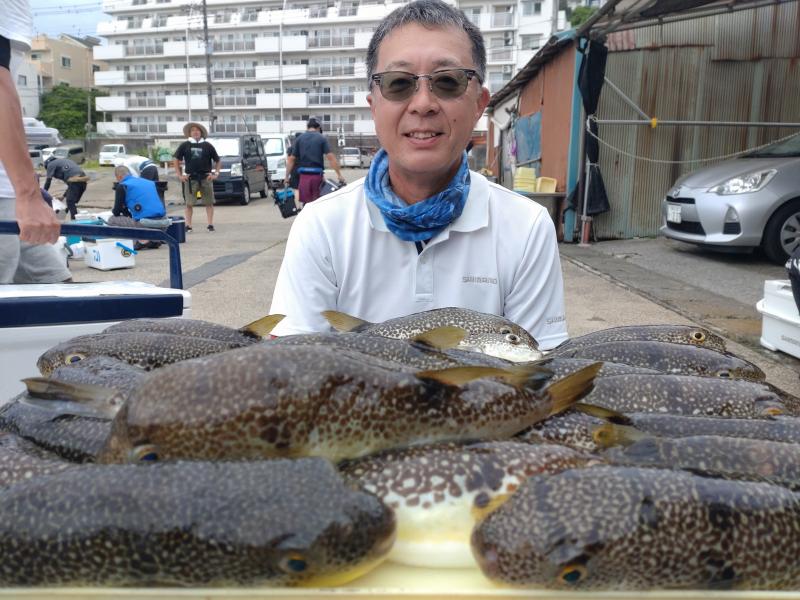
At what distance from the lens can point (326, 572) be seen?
103 centimetres

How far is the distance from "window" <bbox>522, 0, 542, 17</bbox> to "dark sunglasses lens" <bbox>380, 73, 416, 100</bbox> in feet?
226

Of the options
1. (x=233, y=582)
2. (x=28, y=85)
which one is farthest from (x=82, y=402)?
(x=28, y=85)

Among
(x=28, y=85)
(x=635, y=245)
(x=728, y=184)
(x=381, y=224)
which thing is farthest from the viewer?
(x=28, y=85)

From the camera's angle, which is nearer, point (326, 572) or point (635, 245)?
point (326, 572)

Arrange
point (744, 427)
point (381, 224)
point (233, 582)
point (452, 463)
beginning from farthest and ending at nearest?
point (381, 224) → point (744, 427) → point (452, 463) → point (233, 582)

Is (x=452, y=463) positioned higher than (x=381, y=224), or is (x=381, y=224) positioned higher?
(x=381, y=224)

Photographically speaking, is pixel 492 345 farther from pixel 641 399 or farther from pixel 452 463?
pixel 452 463

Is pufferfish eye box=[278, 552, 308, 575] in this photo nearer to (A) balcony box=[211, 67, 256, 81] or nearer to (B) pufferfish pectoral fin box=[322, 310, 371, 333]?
(B) pufferfish pectoral fin box=[322, 310, 371, 333]

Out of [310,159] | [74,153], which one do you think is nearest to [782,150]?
[310,159]

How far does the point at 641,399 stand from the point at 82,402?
4.13ft

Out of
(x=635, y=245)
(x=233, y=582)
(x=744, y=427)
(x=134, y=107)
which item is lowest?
(x=635, y=245)

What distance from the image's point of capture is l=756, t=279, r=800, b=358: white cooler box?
16.7ft

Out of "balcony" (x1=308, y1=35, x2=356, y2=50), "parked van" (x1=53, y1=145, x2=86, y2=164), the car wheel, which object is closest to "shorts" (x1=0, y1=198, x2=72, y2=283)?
the car wheel

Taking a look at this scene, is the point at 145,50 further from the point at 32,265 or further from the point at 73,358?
the point at 73,358
